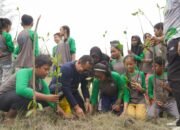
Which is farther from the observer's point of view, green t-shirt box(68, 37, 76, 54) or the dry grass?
green t-shirt box(68, 37, 76, 54)

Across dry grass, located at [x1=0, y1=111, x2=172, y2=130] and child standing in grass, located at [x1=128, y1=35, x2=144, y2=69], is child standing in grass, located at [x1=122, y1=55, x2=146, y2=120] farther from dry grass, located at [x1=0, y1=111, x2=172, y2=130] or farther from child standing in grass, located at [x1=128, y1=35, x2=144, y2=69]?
child standing in grass, located at [x1=128, y1=35, x2=144, y2=69]

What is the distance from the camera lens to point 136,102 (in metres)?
5.22

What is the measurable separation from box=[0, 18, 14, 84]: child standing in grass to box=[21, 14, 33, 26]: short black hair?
1.06 ft

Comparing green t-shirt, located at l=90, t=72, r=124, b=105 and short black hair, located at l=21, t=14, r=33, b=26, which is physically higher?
→ short black hair, located at l=21, t=14, r=33, b=26

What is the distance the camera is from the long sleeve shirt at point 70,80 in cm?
468

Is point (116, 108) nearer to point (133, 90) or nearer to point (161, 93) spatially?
point (133, 90)

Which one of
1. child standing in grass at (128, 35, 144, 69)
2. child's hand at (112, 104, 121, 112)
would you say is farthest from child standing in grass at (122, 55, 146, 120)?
child standing in grass at (128, 35, 144, 69)

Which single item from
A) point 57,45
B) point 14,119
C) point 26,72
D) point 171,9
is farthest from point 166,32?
point 57,45

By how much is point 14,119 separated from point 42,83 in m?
0.60

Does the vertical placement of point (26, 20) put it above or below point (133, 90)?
above

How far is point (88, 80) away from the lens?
520 cm

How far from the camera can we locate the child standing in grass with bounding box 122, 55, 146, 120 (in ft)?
16.5

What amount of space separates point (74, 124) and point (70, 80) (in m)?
0.99

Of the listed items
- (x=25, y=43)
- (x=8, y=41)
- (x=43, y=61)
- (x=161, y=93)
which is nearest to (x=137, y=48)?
(x=161, y=93)
